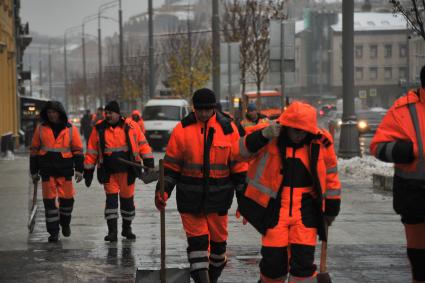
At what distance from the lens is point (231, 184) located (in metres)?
8.99

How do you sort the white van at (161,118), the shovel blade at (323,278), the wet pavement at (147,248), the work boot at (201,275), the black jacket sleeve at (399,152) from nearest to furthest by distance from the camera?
1. the black jacket sleeve at (399,152)
2. the shovel blade at (323,278)
3. the work boot at (201,275)
4. the wet pavement at (147,248)
5. the white van at (161,118)

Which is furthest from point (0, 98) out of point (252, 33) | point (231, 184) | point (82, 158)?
point (231, 184)

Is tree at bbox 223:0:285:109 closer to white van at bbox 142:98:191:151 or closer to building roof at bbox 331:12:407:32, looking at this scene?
white van at bbox 142:98:191:151

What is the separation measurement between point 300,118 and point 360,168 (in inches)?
621

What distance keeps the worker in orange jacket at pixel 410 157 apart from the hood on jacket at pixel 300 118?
0.45 meters

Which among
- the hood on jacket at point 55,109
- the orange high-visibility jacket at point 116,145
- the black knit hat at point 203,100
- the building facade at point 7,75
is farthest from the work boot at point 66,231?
the building facade at point 7,75

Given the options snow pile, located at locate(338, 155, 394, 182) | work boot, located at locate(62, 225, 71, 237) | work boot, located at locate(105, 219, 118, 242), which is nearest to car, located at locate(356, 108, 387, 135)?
snow pile, located at locate(338, 155, 394, 182)

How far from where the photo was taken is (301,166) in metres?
7.43

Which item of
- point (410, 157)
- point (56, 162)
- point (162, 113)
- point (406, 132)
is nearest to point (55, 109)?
point (56, 162)

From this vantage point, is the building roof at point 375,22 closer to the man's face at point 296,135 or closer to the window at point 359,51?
the window at point 359,51

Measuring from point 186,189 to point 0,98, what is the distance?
2660 centimetres

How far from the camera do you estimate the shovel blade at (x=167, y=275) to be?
8484mm

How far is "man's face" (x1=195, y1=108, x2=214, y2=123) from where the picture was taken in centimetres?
877

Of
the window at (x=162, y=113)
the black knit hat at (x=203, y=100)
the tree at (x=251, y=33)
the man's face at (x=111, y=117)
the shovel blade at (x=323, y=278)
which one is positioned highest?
the tree at (x=251, y=33)
